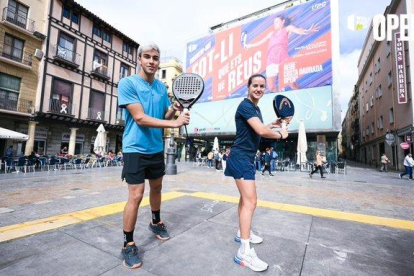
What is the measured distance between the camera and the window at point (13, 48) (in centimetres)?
1523

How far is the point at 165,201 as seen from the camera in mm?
4453

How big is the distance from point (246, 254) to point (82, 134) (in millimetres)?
22040

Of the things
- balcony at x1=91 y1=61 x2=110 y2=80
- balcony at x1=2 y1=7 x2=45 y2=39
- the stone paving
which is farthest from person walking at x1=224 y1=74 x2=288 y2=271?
balcony at x1=91 y1=61 x2=110 y2=80

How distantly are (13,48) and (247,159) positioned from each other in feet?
67.7

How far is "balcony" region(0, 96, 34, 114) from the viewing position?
1490cm

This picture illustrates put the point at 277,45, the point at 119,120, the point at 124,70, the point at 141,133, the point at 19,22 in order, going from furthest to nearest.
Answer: the point at 124,70, the point at 119,120, the point at 277,45, the point at 19,22, the point at 141,133

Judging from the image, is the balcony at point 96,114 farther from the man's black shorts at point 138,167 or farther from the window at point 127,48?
the man's black shorts at point 138,167

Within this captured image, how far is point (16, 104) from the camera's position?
15633 mm

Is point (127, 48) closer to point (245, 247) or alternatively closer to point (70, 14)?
point (70, 14)

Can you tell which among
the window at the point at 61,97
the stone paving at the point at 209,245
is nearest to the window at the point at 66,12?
the window at the point at 61,97

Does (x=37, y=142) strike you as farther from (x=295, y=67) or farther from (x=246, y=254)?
(x=295, y=67)

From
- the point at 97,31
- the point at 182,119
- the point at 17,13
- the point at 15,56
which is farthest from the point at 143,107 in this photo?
the point at 97,31

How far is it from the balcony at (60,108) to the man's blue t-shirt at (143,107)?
18.7 metres

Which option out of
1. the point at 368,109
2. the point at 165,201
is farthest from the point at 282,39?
the point at 165,201
